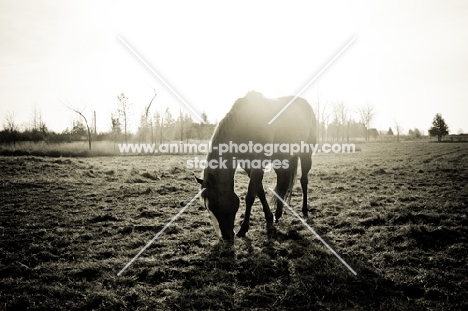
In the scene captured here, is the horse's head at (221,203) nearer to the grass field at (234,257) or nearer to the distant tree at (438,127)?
the grass field at (234,257)

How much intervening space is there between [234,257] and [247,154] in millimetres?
1791

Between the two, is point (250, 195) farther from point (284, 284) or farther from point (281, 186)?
point (284, 284)

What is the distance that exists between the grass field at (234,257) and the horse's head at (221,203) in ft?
1.10

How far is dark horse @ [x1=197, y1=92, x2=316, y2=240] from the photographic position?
14.0 ft

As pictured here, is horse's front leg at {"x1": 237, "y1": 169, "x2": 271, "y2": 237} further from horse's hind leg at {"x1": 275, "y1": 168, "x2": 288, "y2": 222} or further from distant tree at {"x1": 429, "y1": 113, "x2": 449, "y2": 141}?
distant tree at {"x1": 429, "y1": 113, "x2": 449, "y2": 141}

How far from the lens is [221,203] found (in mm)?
4203

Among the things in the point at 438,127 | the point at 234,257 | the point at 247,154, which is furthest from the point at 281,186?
the point at 438,127

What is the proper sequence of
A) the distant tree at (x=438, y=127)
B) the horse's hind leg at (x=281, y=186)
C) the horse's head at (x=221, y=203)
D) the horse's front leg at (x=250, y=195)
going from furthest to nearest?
the distant tree at (x=438, y=127), the horse's hind leg at (x=281, y=186), the horse's front leg at (x=250, y=195), the horse's head at (x=221, y=203)

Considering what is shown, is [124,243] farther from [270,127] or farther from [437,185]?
[437,185]

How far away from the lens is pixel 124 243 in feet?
14.9

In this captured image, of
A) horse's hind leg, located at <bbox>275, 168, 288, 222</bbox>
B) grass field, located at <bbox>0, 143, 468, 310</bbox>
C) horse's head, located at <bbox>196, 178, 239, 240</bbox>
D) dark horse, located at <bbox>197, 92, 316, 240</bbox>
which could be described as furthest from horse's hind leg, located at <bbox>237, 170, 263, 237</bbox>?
horse's hind leg, located at <bbox>275, 168, 288, 222</bbox>

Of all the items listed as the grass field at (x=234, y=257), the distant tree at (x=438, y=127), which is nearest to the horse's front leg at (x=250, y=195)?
the grass field at (x=234, y=257)

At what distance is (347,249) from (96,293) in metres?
3.58

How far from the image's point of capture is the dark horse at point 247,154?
4270mm
